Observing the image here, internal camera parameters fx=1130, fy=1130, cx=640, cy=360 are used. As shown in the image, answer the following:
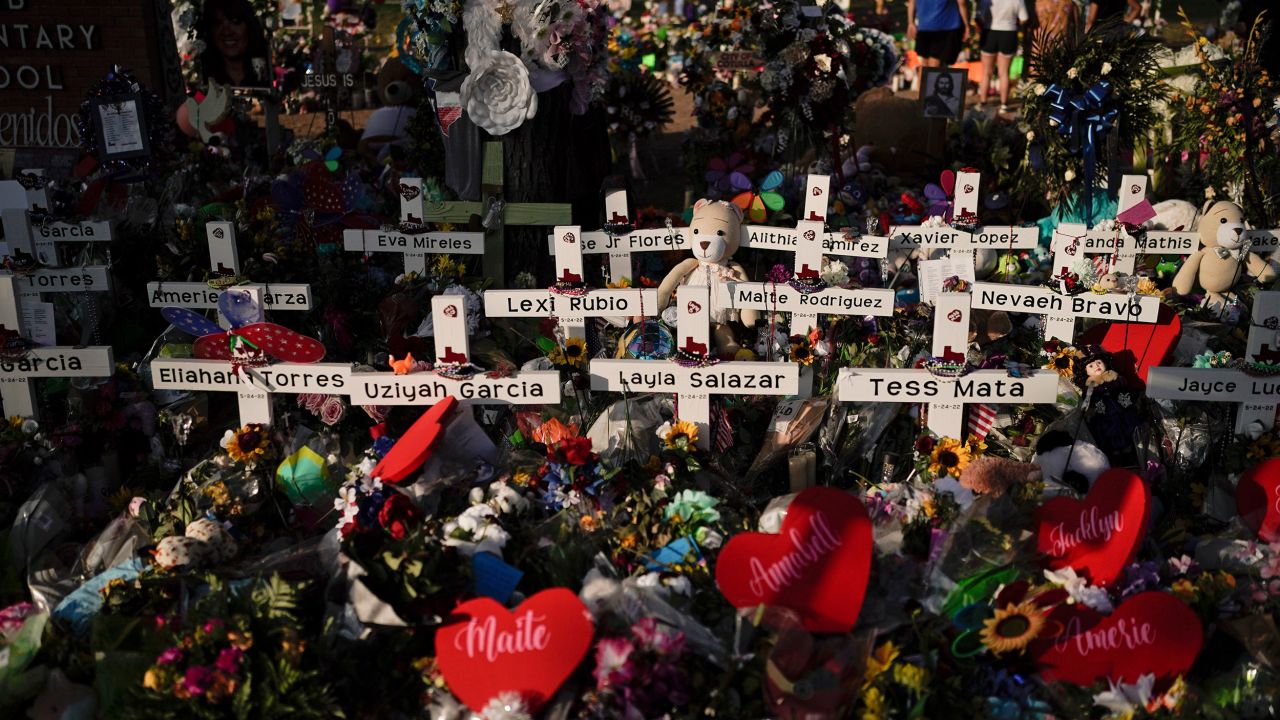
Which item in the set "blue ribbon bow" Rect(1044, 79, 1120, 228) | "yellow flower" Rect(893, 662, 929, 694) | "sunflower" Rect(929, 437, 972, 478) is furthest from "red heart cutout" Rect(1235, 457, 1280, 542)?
"blue ribbon bow" Rect(1044, 79, 1120, 228)

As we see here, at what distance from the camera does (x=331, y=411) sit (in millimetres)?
4211

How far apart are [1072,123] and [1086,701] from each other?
4.17 metres

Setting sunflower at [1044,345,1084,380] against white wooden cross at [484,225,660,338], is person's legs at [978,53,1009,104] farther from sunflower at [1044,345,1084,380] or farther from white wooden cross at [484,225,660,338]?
white wooden cross at [484,225,660,338]

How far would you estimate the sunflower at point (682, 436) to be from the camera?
12.8 feet

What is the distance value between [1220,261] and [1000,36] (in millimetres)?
Result: 5939

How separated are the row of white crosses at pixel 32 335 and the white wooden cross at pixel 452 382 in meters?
1.04

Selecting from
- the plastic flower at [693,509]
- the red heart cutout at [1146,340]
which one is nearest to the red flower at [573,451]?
the plastic flower at [693,509]

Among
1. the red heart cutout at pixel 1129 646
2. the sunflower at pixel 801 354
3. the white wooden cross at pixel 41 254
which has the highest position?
the white wooden cross at pixel 41 254

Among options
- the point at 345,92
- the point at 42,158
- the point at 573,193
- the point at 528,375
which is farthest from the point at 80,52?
the point at 528,375

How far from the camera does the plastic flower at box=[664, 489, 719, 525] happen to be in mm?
3459

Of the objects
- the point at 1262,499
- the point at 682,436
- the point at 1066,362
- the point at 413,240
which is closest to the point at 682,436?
the point at 682,436

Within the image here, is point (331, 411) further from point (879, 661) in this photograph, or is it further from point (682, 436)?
point (879, 661)

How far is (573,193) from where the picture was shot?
629 centimetres

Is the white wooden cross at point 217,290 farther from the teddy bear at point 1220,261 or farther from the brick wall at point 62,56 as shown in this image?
the brick wall at point 62,56
